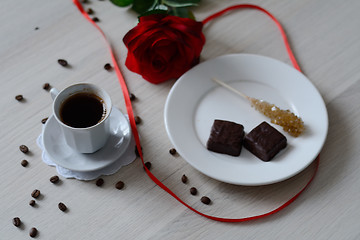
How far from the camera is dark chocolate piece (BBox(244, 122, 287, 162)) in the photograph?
1.14 m

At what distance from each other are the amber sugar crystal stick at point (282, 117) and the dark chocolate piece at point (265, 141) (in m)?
0.06

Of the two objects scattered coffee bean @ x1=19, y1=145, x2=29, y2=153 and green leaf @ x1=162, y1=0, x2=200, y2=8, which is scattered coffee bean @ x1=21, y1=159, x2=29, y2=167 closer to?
scattered coffee bean @ x1=19, y1=145, x2=29, y2=153

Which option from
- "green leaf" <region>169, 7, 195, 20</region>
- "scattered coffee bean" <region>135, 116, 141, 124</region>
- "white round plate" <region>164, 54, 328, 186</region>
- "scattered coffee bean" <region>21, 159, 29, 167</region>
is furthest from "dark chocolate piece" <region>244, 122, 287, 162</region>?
"scattered coffee bean" <region>21, 159, 29, 167</region>

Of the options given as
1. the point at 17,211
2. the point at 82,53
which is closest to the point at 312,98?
the point at 82,53

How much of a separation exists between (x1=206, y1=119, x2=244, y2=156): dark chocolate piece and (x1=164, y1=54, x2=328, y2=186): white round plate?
2cm

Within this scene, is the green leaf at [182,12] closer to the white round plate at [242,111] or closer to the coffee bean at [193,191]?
the white round plate at [242,111]

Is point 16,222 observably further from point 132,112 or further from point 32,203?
point 132,112

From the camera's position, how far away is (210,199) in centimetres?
114

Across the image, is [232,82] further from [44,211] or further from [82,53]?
[44,211]

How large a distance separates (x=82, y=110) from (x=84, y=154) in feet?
0.43

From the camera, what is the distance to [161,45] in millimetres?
1276

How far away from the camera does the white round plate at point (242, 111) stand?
3.73ft

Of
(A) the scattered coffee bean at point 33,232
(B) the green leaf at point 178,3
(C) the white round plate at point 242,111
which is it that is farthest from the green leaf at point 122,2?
(A) the scattered coffee bean at point 33,232

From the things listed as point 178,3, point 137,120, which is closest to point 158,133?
point 137,120
